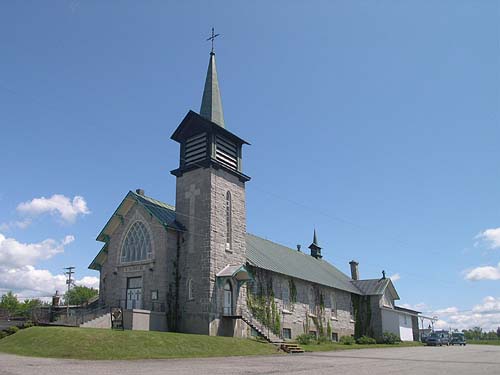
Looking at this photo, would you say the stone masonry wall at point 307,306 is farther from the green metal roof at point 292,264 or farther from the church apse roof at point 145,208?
the church apse roof at point 145,208

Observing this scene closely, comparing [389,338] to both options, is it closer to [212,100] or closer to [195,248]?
[195,248]

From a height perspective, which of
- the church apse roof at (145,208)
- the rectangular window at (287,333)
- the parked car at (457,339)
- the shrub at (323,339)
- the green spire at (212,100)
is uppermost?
the green spire at (212,100)

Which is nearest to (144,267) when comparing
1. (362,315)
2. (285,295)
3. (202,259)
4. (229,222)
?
(202,259)

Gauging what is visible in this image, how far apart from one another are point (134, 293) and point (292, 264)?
1440 centimetres

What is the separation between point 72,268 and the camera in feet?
222

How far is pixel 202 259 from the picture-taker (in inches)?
1110

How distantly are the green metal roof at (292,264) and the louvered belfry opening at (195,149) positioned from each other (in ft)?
24.6

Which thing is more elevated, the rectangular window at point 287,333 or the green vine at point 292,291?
the green vine at point 292,291

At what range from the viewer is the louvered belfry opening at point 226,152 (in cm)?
3077

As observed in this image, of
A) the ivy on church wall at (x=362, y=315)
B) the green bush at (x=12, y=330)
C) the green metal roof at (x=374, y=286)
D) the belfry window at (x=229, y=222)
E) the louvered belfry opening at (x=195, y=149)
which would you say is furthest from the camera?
the green metal roof at (x=374, y=286)

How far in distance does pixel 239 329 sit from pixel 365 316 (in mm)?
23038

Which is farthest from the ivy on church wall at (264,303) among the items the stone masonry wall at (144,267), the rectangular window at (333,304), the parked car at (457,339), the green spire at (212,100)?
the parked car at (457,339)

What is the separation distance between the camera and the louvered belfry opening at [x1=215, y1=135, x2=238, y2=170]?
1211 inches

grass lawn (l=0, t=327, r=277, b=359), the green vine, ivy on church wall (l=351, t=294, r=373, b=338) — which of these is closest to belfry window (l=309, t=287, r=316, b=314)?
the green vine
